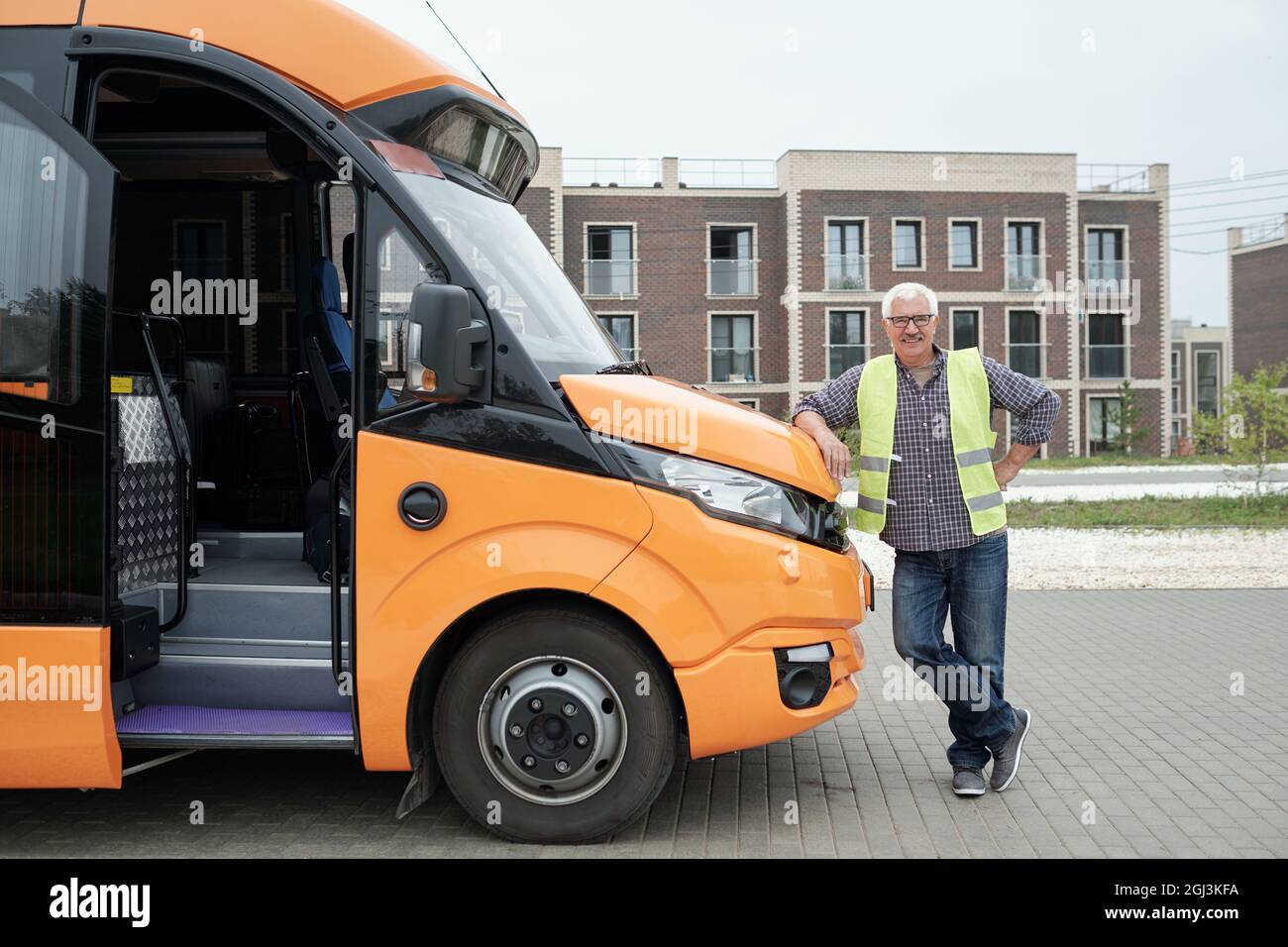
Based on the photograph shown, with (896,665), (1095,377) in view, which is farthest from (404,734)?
(1095,377)

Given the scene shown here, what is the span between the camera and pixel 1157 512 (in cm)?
1652

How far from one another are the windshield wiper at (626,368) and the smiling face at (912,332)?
1.07m

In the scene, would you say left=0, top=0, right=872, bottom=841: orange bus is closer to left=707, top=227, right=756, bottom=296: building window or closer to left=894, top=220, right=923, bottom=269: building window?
left=707, top=227, right=756, bottom=296: building window

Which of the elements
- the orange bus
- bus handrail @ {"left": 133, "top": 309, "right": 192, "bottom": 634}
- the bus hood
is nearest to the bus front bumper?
the orange bus

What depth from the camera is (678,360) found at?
44.9 metres

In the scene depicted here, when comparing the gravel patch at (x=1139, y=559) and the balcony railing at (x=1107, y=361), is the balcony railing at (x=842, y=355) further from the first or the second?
the gravel patch at (x=1139, y=559)

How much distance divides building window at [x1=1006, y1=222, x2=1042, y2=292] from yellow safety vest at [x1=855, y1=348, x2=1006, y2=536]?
43.1 metres

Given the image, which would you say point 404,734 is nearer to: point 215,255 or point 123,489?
point 123,489

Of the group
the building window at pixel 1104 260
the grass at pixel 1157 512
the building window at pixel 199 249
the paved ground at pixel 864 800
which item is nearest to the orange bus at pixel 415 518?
the paved ground at pixel 864 800

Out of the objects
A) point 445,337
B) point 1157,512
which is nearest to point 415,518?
point 445,337

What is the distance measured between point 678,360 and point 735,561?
41.2 meters

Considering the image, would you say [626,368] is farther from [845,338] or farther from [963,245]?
[963,245]

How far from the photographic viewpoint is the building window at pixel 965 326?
44.8 m

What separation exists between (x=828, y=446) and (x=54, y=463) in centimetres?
302
